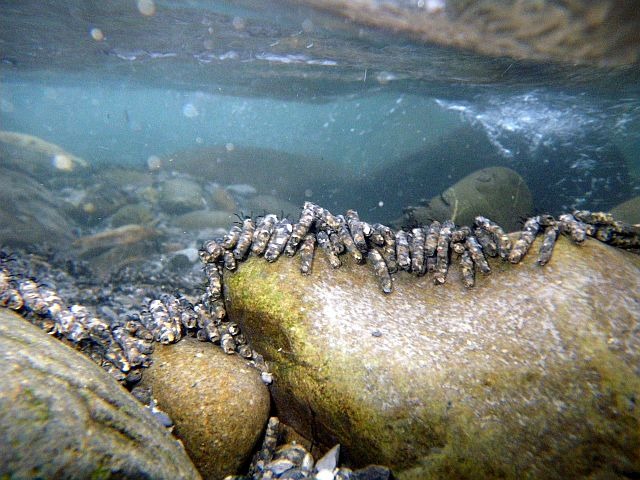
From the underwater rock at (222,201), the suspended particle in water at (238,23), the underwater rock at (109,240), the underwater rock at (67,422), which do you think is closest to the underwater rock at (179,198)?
the underwater rock at (222,201)

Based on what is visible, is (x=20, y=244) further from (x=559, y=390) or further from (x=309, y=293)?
(x=559, y=390)

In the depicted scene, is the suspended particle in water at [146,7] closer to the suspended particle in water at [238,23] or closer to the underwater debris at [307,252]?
the suspended particle in water at [238,23]

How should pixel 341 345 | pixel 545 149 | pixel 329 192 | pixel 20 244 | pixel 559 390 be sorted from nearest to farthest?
1. pixel 559 390
2. pixel 341 345
3. pixel 20 244
4. pixel 545 149
5. pixel 329 192

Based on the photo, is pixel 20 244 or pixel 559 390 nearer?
pixel 559 390

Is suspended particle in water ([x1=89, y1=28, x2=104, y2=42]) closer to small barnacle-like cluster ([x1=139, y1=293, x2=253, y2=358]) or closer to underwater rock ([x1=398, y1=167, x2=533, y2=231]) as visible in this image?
underwater rock ([x1=398, y1=167, x2=533, y2=231])

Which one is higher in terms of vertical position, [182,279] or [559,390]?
[559,390]

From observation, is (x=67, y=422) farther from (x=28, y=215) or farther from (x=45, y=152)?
(x=45, y=152)

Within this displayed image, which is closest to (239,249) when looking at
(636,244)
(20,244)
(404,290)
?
(404,290)
